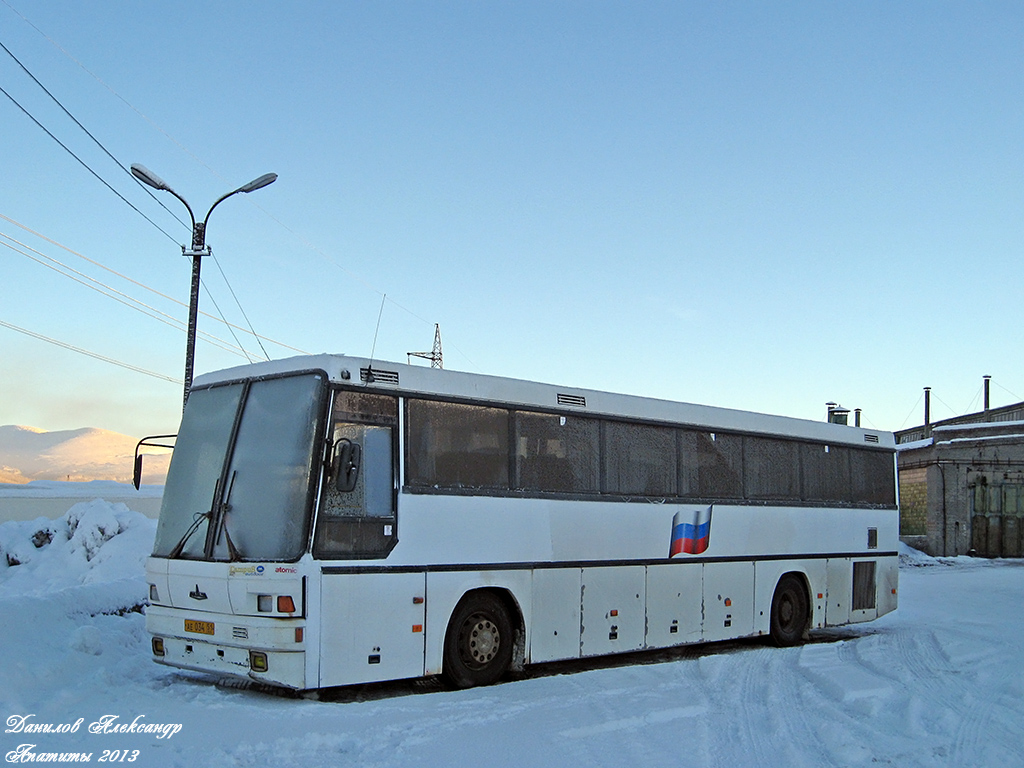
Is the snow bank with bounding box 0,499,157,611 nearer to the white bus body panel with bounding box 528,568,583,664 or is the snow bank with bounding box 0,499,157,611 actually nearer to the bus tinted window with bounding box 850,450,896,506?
the white bus body panel with bounding box 528,568,583,664

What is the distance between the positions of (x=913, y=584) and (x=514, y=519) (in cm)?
1810

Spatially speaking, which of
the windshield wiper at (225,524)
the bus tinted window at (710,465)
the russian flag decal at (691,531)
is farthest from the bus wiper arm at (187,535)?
the bus tinted window at (710,465)

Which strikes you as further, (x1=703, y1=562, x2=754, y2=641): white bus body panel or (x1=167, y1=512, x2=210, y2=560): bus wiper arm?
(x1=703, y1=562, x2=754, y2=641): white bus body panel

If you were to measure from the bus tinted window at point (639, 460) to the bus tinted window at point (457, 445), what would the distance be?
182 centimetres

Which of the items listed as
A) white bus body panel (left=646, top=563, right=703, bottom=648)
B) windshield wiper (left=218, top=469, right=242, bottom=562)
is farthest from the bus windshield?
white bus body panel (left=646, top=563, right=703, bottom=648)

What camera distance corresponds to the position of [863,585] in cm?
1673

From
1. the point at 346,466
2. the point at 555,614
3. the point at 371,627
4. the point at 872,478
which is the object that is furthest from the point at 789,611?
the point at 346,466

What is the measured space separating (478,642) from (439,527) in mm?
1341

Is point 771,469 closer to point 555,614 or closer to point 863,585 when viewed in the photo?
point 863,585

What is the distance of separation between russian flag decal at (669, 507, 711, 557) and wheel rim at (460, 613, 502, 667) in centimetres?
324

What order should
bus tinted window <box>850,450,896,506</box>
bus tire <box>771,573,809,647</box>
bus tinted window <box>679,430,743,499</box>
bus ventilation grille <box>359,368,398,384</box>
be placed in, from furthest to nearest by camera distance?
bus tinted window <box>850,450,896,506</box>, bus tire <box>771,573,809,647</box>, bus tinted window <box>679,430,743,499</box>, bus ventilation grille <box>359,368,398,384</box>

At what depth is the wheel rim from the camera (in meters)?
10.6

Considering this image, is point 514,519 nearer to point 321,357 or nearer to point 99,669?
point 321,357

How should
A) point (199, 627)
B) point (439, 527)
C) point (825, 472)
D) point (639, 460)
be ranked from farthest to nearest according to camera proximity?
point (825, 472), point (639, 460), point (439, 527), point (199, 627)
